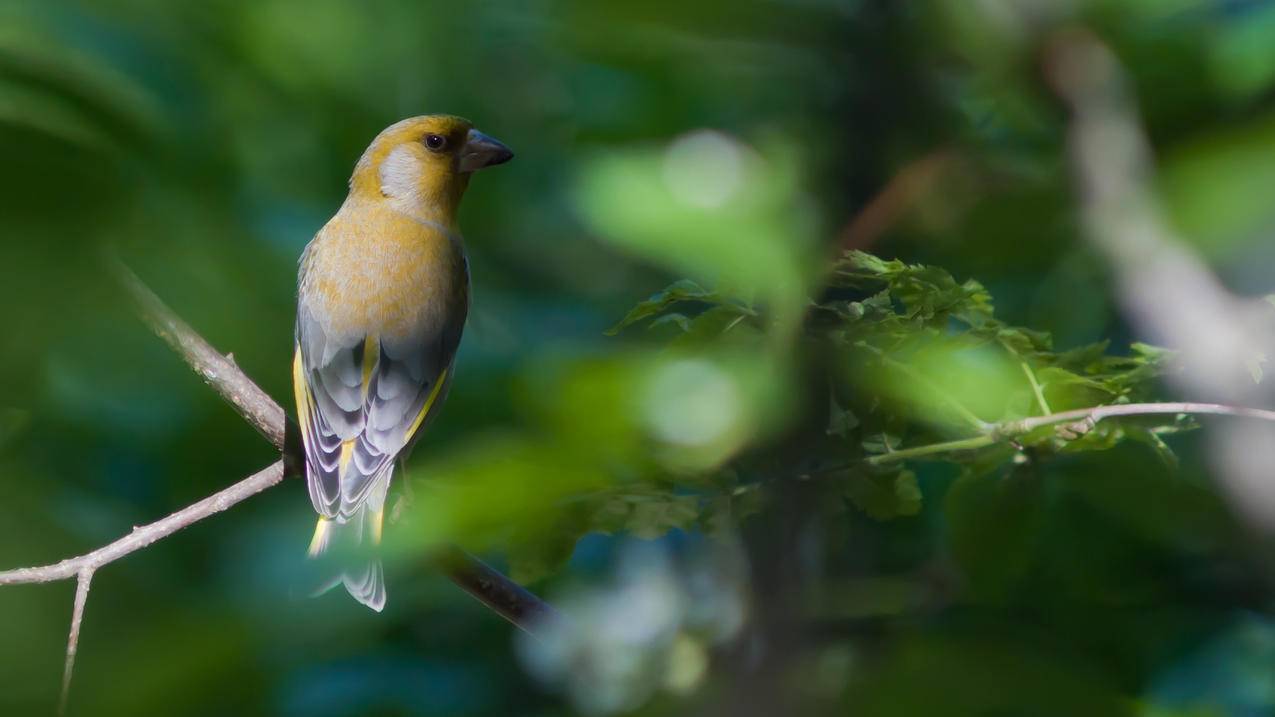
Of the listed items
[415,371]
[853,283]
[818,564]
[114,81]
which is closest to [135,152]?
[114,81]

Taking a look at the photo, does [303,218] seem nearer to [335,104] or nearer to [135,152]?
[335,104]

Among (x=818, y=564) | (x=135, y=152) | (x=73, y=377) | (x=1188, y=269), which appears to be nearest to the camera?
(x=818, y=564)

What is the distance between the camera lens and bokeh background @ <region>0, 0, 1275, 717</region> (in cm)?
54

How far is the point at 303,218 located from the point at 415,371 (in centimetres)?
38

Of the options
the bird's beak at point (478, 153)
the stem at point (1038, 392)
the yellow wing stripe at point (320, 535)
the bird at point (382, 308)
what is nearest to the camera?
the stem at point (1038, 392)

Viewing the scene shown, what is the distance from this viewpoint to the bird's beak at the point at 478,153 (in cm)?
208

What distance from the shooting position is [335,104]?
2254 mm

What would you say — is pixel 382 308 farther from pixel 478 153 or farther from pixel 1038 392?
pixel 1038 392

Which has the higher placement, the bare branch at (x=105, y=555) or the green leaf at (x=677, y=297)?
the green leaf at (x=677, y=297)

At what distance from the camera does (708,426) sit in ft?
1.73

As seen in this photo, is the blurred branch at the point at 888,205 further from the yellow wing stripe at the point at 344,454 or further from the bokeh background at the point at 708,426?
the yellow wing stripe at the point at 344,454

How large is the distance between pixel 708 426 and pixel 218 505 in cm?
87

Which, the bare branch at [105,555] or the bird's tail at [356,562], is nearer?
the bird's tail at [356,562]

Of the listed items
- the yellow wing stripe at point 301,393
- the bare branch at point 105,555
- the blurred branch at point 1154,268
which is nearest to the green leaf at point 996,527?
the blurred branch at point 1154,268
